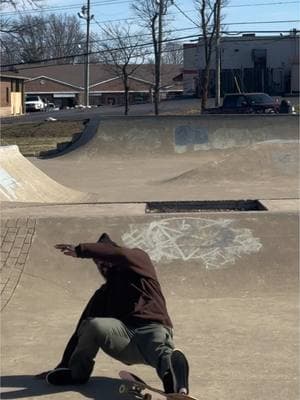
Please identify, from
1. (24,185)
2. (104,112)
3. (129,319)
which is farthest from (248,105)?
(129,319)

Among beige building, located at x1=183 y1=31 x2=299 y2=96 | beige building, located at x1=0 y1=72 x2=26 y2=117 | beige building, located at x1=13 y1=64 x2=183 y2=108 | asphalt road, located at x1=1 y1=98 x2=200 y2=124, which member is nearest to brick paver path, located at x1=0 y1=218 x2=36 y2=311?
asphalt road, located at x1=1 y1=98 x2=200 y2=124

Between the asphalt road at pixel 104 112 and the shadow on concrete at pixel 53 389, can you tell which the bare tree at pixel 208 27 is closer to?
the asphalt road at pixel 104 112

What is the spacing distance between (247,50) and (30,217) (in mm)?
57634

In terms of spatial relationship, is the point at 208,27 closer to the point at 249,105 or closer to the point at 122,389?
the point at 249,105

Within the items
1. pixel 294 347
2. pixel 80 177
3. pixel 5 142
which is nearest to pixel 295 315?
pixel 294 347

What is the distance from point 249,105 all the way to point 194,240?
29842mm

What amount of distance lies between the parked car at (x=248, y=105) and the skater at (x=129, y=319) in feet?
107

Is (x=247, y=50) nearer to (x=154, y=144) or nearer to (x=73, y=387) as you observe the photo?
(x=154, y=144)

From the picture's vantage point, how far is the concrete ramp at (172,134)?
76.3 ft

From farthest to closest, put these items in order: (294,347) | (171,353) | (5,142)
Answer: (5,142) → (294,347) → (171,353)

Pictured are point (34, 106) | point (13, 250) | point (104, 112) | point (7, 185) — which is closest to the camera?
point (13, 250)

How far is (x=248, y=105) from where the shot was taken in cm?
3697

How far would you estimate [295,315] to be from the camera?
6410 millimetres

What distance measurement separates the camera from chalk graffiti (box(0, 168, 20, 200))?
38.7 ft
